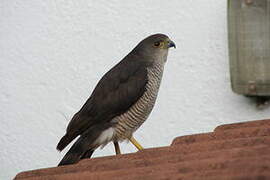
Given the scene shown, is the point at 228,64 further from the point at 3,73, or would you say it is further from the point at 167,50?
the point at 3,73

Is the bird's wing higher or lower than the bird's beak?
lower

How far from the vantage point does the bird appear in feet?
20.0

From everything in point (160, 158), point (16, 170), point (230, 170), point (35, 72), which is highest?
point (230, 170)

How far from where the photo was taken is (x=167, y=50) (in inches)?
265

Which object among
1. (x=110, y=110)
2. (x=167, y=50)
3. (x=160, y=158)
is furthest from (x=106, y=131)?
(x=160, y=158)

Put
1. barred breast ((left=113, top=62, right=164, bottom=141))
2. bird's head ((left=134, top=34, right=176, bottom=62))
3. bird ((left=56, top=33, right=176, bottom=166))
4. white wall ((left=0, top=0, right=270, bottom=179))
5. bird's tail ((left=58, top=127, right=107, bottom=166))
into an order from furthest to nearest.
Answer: white wall ((left=0, top=0, right=270, bottom=179)) < bird's head ((left=134, top=34, right=176, bottom=62)) < barred breast ((left=113, top=62, right=164, bottom=141)) < bird ((left=56, top=33, right=176, bottom=166)) < bird's tail ((left=58, top=127, right=107, bottom=166))

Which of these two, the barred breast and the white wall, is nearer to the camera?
the barred breast

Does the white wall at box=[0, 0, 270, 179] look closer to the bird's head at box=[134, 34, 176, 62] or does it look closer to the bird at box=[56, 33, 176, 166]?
the bird's head at box=[134, 34, 176, 62]

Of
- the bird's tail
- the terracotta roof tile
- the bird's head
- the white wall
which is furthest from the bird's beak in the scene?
the terracotta roof tile

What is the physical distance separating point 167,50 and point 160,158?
2.59m

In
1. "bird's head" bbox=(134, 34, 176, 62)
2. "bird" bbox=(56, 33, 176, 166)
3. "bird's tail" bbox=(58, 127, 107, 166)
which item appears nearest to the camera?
"bird's tail" bbox=(58, 127, 107, 166)

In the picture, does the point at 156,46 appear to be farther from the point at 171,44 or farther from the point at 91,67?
the point at 91,67

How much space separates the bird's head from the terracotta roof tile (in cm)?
162

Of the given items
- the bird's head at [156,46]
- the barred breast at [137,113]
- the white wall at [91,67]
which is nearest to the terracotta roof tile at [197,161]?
the barred breast at [137,113]
